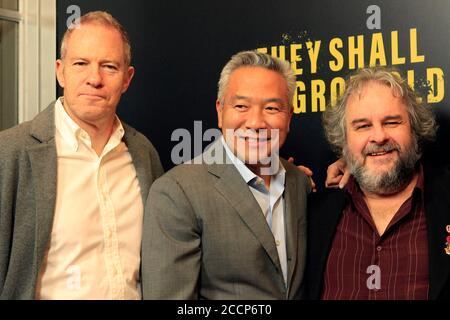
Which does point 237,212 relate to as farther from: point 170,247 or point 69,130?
point 69,130

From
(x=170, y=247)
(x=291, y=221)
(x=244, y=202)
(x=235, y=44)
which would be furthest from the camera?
(x=235, y=44)

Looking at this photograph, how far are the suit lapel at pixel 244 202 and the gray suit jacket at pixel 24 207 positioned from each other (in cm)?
50

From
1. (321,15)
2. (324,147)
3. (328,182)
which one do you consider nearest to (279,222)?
(328,182)

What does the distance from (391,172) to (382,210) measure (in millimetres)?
130

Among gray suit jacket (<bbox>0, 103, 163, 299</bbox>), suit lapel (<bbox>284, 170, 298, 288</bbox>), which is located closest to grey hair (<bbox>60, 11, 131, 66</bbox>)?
gray suit jacket (<bbox>0, 103, 163, 299</bbox>)

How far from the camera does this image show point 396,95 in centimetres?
237

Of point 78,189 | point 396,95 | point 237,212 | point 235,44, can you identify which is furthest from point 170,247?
point 235,44

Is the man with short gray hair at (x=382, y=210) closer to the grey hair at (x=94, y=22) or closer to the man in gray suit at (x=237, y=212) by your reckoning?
the man in gray suit at (x=237, y=212)

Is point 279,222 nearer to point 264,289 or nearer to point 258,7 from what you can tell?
point 264,289

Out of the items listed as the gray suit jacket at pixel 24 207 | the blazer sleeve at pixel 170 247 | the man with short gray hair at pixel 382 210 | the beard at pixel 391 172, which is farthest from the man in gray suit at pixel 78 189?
the beard at pixel 391 172

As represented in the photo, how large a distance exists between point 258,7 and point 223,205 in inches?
50.9

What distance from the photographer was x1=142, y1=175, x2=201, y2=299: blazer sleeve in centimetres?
207

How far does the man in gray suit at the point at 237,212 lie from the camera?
2.10 metres

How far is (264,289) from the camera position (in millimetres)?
2133
